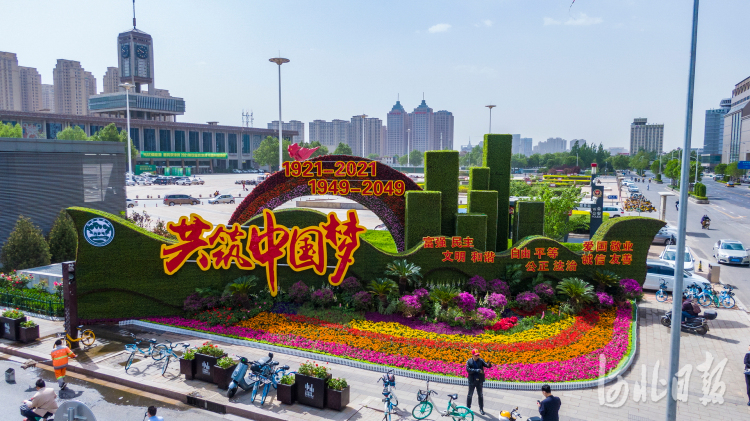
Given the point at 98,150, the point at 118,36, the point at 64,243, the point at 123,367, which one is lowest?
the point at 123,367

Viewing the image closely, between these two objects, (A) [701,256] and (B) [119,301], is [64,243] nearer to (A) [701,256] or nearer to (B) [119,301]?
(B) [119,301]

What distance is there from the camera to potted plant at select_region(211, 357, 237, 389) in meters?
11.1

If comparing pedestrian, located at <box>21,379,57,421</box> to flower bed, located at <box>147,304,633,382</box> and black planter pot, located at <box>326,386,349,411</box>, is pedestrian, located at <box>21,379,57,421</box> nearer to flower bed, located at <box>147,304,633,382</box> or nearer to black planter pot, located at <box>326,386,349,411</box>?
black planter pot, located at <box>326,386,349,411</box>

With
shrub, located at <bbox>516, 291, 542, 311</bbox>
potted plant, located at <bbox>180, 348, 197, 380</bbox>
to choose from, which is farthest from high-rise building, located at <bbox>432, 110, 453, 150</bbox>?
potted plant, located at <bbox>180, 348, 197, 380</bbox>

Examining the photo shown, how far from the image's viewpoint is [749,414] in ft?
33.0

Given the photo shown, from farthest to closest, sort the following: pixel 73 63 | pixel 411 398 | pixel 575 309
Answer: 1. pixel 73 63
2. pixel 575 309
3. pixel 411 398

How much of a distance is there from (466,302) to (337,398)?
5.90 m

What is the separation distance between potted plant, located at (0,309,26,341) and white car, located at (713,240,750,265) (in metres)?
29.0

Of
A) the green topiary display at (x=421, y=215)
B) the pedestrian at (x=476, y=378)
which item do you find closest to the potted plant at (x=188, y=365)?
the pedestrian at (x=476, y=378)

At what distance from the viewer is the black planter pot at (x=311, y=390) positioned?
1012 centimetres

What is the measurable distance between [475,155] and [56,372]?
12623cm

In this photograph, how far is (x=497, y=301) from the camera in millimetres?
14992

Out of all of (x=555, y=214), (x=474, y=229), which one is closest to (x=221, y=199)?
(x=555, y=214)

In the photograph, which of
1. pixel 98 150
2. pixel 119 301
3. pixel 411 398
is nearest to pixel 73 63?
pixel 98 150
